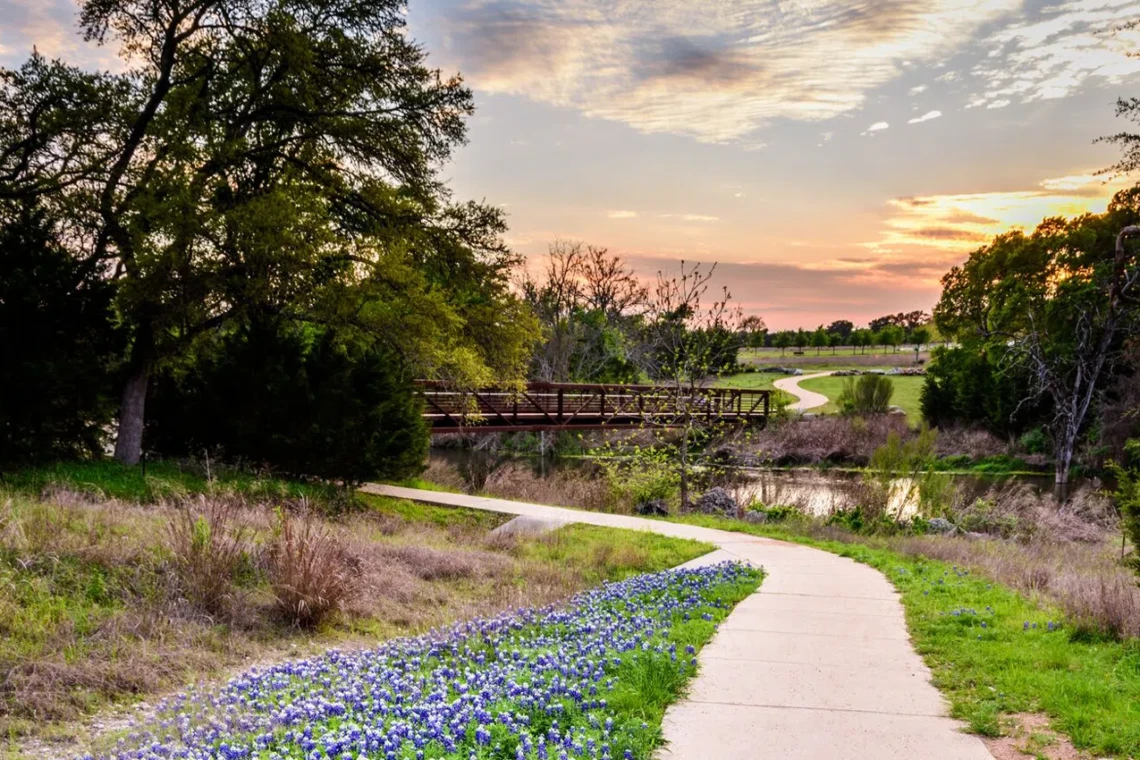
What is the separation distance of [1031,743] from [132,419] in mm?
16633

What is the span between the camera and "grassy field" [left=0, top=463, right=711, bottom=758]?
5473mm

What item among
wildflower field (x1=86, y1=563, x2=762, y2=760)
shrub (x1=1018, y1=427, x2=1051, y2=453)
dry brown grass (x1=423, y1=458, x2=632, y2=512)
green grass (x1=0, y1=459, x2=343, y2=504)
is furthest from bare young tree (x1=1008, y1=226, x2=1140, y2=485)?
wildflower field (x1=86, y1=563, x2=762, y2=760)

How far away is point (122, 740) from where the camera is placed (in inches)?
171

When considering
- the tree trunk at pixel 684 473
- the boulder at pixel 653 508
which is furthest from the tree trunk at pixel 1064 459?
the boulder at pixel 653 508

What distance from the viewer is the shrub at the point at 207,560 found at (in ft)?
23.0

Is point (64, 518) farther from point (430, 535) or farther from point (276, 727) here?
point (276, 727)

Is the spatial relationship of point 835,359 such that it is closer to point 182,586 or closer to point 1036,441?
point 1036,441

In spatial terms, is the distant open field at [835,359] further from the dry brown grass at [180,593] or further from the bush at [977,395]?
the dry brown grass at [180,593]

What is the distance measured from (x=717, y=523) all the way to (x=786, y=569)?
15.7ft

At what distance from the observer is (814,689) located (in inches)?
198

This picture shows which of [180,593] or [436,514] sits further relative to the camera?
[436,514]

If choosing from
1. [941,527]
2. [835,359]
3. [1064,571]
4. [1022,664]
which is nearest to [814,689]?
[1022,664]

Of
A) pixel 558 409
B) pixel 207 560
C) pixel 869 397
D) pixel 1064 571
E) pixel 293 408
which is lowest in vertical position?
pixel 1064 571

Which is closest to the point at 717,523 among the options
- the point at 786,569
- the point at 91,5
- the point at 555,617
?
the point at 786,569
